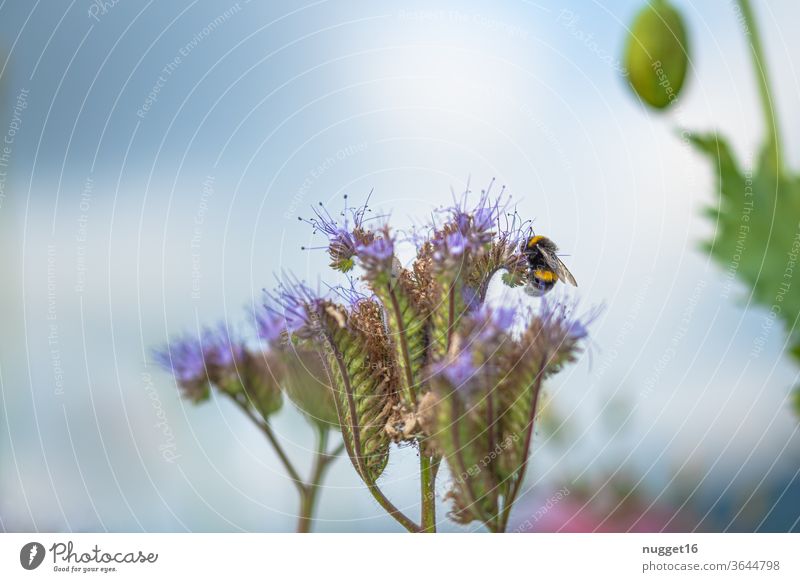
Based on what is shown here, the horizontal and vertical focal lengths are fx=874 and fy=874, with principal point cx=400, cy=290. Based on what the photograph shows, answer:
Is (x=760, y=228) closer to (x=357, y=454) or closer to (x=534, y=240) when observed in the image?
(x=534, y=240)

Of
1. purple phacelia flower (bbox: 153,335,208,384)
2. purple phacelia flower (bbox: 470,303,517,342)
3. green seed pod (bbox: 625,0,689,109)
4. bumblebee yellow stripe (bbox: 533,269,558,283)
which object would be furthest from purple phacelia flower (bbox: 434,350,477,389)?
green seed pod (bbox: 625,0,689,109)

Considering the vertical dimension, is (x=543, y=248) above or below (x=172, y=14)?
below

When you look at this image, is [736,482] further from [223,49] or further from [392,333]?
[223,49]

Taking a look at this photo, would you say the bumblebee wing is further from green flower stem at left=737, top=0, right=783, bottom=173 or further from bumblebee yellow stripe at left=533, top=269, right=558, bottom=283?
green flower stem at left=737, top=0, right=783, bottom=173

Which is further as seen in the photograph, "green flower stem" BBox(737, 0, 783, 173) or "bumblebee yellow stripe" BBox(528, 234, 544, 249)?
"green flower stem" BBox(737, 0, 783, 173)
